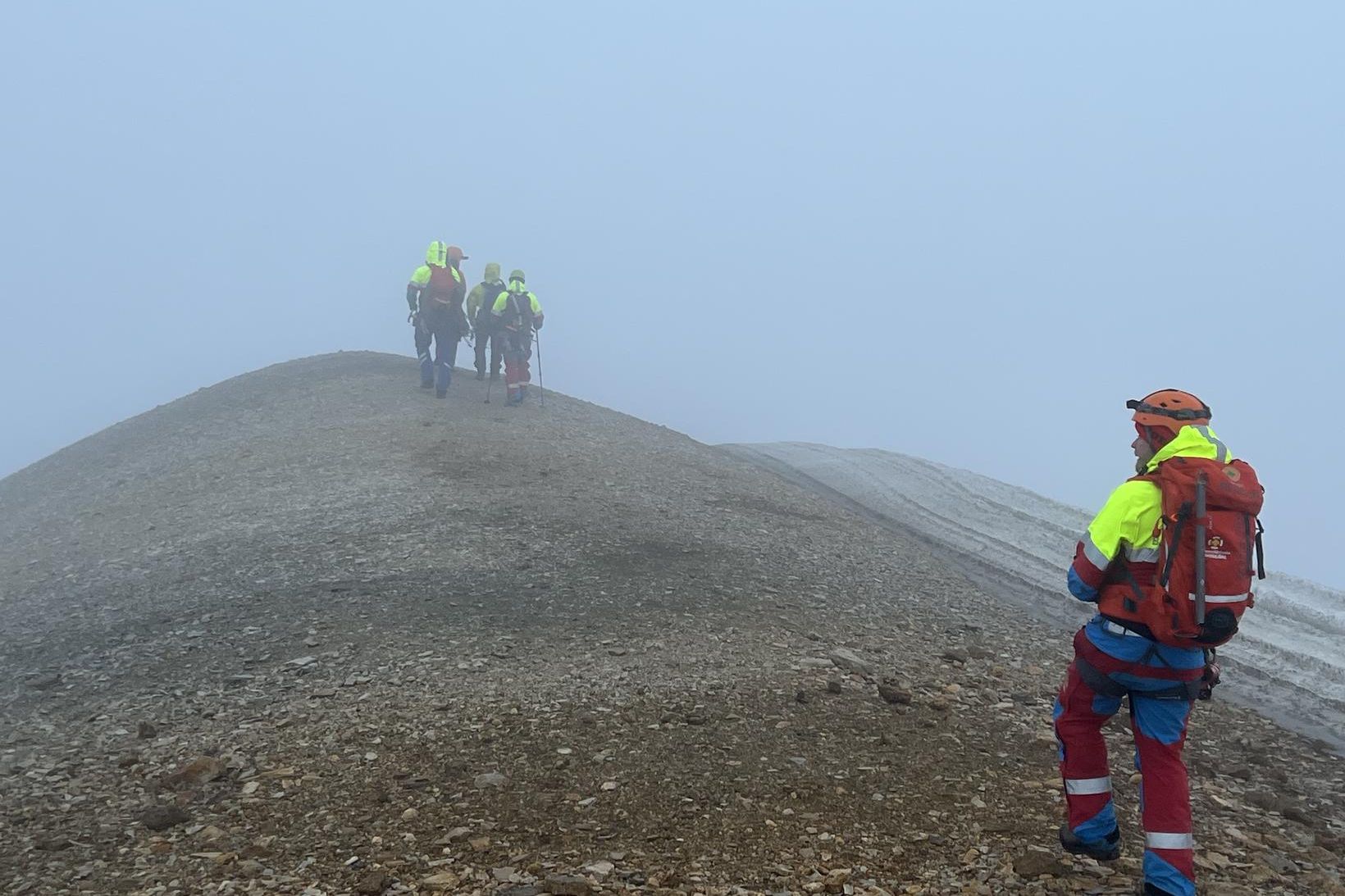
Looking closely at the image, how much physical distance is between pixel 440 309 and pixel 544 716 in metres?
14.0

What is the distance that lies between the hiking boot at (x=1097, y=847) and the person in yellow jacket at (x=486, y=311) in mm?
16326

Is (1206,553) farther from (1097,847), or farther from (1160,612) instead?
(1097,847)

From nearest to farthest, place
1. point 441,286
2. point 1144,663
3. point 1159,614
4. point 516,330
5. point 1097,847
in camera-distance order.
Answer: point 1159,614
point 1144,663
point 1097,847
point 441,286
point 516,330

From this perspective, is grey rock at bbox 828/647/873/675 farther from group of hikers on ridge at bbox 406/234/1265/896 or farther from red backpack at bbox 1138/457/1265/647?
red backpack at bbox 1138/457/1265/647

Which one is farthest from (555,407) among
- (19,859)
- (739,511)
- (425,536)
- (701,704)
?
(19,859)

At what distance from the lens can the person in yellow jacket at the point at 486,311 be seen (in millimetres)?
19781

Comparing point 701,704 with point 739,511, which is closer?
point 701,704

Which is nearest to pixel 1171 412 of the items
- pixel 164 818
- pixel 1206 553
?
pixel 1206 553

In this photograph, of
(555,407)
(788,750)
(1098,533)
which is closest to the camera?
(1098,533)

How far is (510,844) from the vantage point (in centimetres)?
457

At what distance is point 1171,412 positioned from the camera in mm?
4289

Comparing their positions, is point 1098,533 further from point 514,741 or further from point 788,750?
point 514,741

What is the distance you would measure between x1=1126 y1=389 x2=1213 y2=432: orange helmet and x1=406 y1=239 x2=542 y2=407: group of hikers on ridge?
1506cm

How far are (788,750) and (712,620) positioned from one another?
2489 mm
